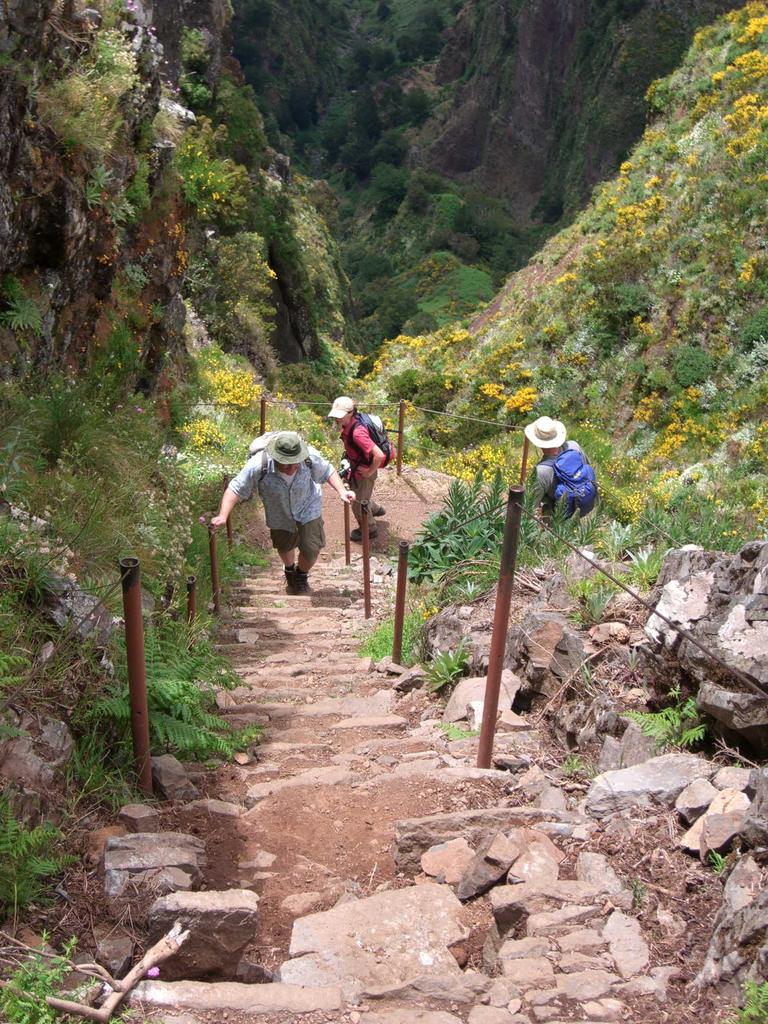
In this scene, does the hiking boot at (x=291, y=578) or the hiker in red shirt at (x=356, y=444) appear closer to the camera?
the hiking boot at (x=291, y=578)

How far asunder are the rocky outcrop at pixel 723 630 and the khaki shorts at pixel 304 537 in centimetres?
333

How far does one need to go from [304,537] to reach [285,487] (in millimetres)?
533

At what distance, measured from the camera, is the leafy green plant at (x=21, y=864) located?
2734 millimetres

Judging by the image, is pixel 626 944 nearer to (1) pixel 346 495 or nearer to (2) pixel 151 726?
(2) pixel 151 726

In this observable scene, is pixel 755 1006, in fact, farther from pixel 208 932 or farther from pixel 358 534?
pixel 358 534

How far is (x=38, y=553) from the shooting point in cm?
407

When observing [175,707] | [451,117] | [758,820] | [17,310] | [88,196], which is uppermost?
[451,117]

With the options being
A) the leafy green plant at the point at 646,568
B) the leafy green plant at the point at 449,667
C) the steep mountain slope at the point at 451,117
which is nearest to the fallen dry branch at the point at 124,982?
the leafy green plant at the point at 449,667

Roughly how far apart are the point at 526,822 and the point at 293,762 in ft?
4.78

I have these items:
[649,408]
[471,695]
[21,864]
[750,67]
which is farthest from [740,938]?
[750,67]

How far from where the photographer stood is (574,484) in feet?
23.4

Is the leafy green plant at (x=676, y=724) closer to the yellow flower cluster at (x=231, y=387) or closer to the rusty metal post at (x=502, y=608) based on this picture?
the rusty metal post at (x=502, y=608)

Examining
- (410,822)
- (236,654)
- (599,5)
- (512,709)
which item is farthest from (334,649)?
(599,5)

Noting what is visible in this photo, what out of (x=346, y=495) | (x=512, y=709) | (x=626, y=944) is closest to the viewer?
(x=626, y=944)
